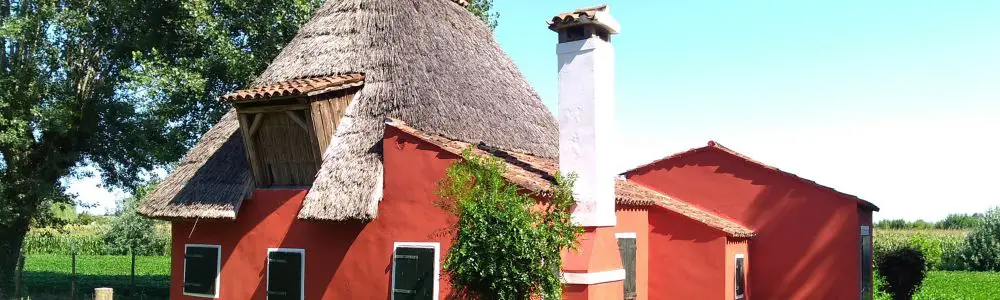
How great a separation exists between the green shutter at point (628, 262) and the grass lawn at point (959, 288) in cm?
1148

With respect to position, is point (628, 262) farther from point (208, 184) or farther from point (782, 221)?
point (208, 184)

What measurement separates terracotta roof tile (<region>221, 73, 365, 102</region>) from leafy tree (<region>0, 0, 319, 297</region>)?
5780mm

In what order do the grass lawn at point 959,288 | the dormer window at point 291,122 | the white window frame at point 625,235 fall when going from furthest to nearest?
the grass lawn at point 959,288 → the white window frame at point 625,235 → the dormer window at point 291,122

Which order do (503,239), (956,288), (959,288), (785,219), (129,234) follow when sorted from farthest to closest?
(129,234) → (959,288) → (956,288) → (785,219) → (503,239)

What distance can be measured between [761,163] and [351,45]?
7.78 m

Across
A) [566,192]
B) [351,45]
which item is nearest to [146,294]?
[351,45]

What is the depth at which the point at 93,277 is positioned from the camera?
27.6 m

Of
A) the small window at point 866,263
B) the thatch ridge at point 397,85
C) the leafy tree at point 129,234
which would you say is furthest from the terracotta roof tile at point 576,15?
the leafy tree at point 129,234

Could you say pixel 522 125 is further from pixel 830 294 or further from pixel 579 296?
pixel 830 294

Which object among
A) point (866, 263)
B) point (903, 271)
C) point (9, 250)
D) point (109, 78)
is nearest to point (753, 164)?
point (866, 263)

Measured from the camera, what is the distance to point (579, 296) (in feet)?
33.1

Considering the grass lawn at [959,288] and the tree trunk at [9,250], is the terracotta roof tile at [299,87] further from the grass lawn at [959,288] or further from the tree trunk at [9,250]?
the grass lawn at [959,288]

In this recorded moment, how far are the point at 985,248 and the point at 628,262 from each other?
1479 inches

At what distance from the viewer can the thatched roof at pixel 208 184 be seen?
12.3 meters
